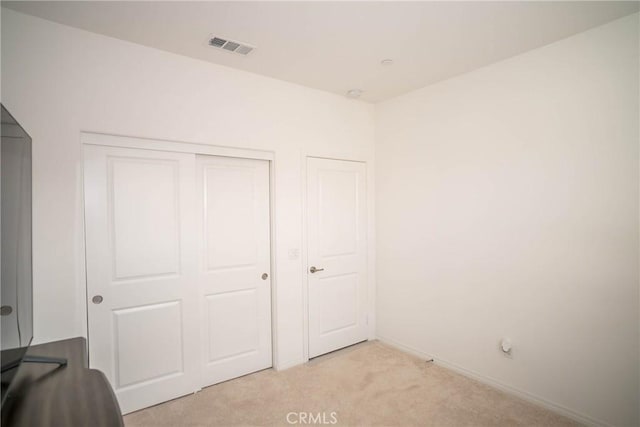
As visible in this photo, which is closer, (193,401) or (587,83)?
(587,83)

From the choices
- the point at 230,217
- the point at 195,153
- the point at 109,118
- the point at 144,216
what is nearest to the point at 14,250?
the point at 144,216

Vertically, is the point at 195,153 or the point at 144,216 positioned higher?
the point at 195,153

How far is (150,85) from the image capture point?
8.25 ft

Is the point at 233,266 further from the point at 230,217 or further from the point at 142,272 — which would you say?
the point at 142,272

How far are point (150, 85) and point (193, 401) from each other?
8.02ft

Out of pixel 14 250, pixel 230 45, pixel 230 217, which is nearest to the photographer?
pixel 14 250

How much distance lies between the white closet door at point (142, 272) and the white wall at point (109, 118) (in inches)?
4.9

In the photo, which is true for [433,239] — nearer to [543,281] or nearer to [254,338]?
[543,281]

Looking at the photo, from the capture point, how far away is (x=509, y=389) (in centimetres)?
273

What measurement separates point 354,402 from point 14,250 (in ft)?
7.74

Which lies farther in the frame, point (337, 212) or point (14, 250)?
point (337, 212)

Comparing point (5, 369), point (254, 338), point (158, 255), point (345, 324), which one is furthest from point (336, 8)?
point (345, 324)

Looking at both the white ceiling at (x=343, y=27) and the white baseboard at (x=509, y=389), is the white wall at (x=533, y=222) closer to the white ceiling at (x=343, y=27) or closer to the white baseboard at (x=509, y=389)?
the white baseboard at (x=509, y=389)

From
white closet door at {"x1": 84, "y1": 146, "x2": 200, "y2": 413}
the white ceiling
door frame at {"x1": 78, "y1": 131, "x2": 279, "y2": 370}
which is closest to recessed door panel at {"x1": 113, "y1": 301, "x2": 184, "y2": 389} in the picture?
white closet door at {"x1": 84, "y1": 146, "x2": 200, "y2": 413}
